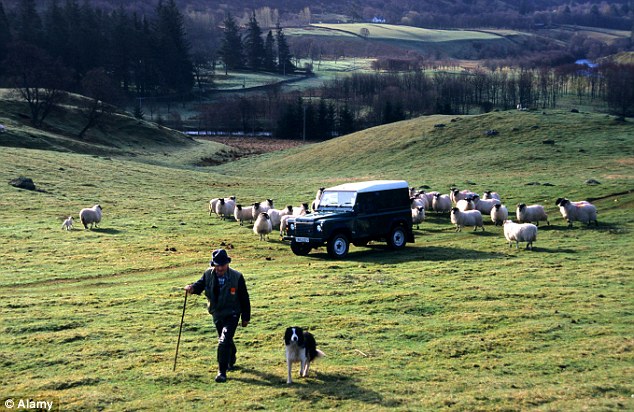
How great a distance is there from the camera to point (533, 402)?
11.5 m

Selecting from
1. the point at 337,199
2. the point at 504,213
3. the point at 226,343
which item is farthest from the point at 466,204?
the point at 226,343

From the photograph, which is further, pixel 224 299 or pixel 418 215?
pixel 418 215

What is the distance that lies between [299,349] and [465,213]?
74.3ft

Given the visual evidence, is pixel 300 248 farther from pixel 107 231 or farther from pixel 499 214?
pixel 499 214

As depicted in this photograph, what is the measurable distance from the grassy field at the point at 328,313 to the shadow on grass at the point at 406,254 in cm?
15

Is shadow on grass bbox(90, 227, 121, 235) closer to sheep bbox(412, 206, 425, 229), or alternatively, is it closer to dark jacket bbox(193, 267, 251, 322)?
sheep bbox(412, 206, 425, 229)

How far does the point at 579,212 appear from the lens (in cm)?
3297

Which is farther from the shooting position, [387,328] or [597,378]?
[387,328]

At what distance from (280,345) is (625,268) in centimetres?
1320

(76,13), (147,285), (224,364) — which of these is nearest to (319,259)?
(147,285)

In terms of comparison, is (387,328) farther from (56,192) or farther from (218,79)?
(218,79)

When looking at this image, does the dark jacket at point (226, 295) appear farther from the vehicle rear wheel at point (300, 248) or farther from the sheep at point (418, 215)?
the sheep at point (418, 215)

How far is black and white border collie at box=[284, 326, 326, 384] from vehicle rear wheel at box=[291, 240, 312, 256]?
47.4 feet

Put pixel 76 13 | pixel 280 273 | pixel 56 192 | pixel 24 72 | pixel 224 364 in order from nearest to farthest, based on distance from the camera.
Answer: pixel 224 364 < pixel 280 273 < pixel 56 192 < pixel 24 72 < pixel 76 13
